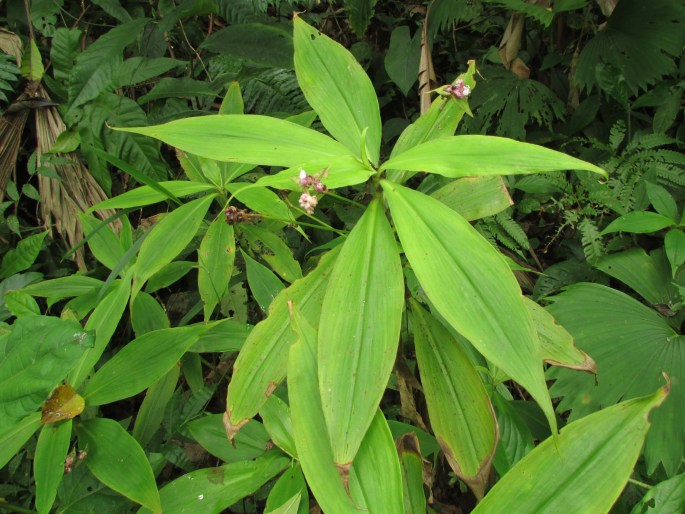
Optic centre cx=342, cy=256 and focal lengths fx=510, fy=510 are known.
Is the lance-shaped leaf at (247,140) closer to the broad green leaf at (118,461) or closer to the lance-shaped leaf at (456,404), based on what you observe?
the lance-shaped leaf at (456,404)

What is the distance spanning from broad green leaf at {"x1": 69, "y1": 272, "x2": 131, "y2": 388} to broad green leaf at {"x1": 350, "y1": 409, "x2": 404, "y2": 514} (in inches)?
28.3

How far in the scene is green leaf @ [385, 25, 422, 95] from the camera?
2020 mm

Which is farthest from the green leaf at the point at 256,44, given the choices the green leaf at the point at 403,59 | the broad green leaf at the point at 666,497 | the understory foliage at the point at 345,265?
the broad green leaf at the point at 666,497

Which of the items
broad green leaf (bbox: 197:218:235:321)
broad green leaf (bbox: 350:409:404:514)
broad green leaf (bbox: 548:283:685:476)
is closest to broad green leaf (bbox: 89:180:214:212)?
broad green leaf (bbox: 197:218:235:321)

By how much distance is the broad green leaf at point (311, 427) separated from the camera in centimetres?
86

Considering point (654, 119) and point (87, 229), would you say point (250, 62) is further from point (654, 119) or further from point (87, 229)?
point (654, 119)

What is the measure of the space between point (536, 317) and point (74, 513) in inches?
48.1

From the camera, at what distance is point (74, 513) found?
4.24 feet

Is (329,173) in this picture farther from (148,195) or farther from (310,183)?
(148,195)

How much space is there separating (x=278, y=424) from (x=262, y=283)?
38 centimetres

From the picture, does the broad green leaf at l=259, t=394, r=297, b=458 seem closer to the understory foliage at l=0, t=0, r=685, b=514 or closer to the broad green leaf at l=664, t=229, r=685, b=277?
the understory foliage at l=0, t=0, r=685, b=514

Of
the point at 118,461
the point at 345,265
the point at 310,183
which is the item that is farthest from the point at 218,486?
the point at 310,183

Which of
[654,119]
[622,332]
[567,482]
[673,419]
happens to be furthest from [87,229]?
[654,119]

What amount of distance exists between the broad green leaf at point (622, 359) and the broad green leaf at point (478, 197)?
608 mm
